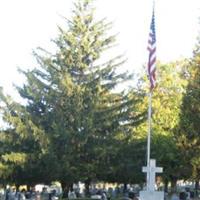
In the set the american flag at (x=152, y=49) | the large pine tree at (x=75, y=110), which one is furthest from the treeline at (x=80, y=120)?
the american flag at (x=152, y=49)

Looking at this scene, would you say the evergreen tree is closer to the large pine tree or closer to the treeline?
the treeline

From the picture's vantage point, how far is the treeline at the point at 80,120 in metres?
42.7

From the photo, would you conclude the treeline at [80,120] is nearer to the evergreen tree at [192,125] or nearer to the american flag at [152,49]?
the evergreen tree at [192,125]

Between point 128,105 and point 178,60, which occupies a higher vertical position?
point 178,60

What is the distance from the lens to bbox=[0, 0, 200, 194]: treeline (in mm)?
42656

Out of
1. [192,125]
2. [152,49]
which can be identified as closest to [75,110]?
[192,125]

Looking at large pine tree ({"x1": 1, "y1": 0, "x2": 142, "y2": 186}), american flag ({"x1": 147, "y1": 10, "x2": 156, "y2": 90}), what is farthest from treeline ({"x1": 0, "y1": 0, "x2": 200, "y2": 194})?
american flag ({"x1": 147, "y1": 10, "x2": 156, "y2": 90})

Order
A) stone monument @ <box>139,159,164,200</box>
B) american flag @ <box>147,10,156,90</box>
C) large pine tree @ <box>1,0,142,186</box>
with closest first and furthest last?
stone monument @ <box>139,159,164,200</box> < american flag @ <box>147,10,156,90</box> < large pine tree @ <box>1,0,142,186</box>

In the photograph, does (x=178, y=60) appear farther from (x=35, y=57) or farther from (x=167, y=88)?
(x=35, y=57)

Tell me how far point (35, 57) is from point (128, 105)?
7648 mm

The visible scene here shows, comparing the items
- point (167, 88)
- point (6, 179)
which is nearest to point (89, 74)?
point (6, 179)

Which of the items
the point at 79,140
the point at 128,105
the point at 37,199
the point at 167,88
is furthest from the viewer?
A: the point at 167,88

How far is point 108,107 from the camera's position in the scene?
4503 centimetres

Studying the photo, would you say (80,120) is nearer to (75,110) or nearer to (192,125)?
(75,110)
